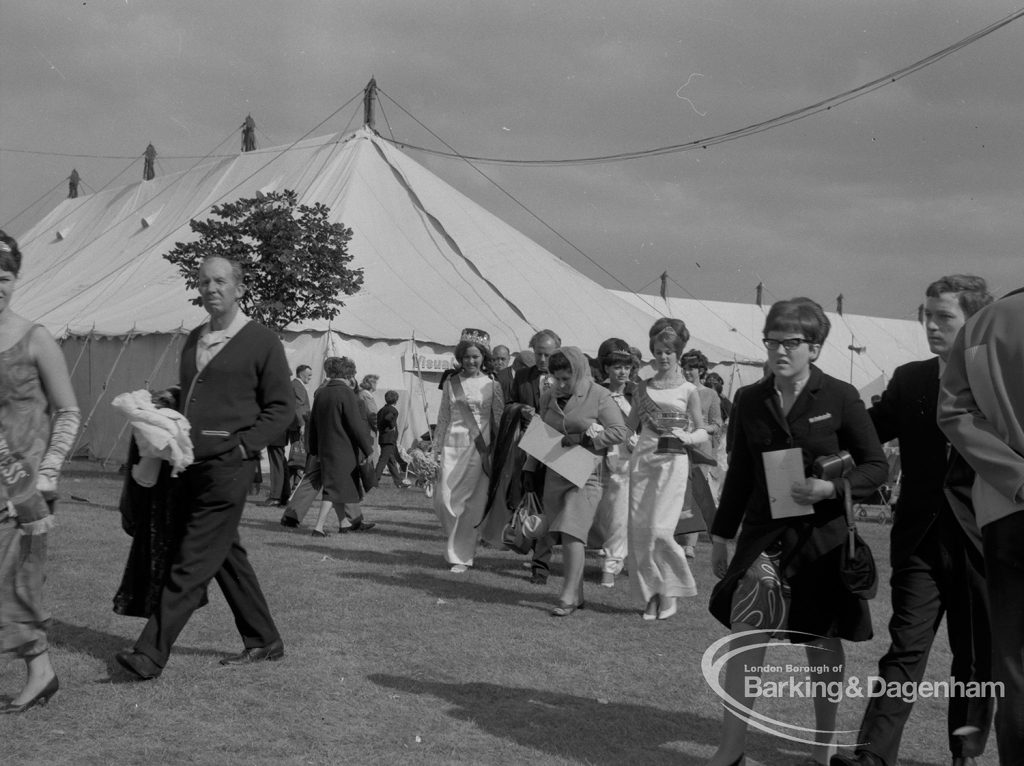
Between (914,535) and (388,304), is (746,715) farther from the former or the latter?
(388,304)

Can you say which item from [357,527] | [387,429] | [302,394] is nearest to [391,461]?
[387,429]

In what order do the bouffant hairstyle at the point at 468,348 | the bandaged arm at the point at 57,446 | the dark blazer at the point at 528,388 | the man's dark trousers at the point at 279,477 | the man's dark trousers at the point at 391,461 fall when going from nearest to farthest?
1. the bandaged arm at the point at 57,446
2. the bouffant hairstyle at the point at 468,348
3. the dark blazer at the point at 528,388
4. the man's dark trousers at the point at 279,477
5. the man's dark trousers at the point at 391,461

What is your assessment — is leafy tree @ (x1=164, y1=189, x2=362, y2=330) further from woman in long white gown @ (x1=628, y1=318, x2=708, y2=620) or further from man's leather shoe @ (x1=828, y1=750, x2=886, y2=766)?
man's leather shoe @ (x1=828, y1=750, x2=886, y2=766)

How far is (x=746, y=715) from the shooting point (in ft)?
14.1

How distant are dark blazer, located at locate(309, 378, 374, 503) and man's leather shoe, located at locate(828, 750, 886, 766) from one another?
848cm

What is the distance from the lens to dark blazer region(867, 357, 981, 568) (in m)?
4.46

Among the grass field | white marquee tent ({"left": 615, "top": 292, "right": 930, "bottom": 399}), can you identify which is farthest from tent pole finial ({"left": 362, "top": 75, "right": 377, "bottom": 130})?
the grass field

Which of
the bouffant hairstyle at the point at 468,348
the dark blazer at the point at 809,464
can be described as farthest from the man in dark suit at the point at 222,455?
the bouffant hairstyle at the point at 468,348

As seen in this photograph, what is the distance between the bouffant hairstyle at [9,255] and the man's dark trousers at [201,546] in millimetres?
1253

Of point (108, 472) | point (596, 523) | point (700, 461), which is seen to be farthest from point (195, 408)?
point (108, 472)

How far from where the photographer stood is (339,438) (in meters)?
12.6

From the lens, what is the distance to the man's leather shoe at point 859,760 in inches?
166

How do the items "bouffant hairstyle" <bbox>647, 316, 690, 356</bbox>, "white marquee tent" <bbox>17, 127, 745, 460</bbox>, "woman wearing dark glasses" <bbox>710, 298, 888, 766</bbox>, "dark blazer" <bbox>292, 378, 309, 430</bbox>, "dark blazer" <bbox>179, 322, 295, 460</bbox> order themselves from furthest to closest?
"white marquee tent" <bbox>17, 127, 745, 460</bbox> < "dark blazer" <bbox>292, 378, 309, 430</bbox> < "bouffant hairstyle" <bbox>647, 316, 690, 356</bbox> < "dark blazer" <bbox>179, 322, 295, 460</bbox> < "woman wearing dark glasses" <bbox>710, 298, 888, 766</bbox>

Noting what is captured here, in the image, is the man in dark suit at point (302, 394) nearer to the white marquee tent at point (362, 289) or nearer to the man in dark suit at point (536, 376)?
the white marquee tent at point (362, 289)
